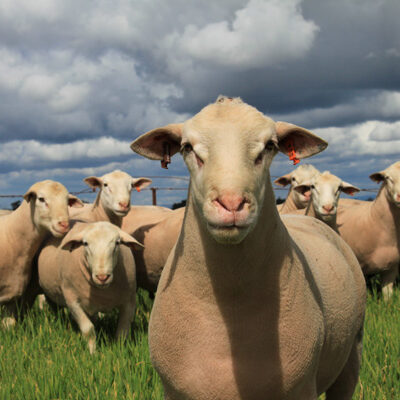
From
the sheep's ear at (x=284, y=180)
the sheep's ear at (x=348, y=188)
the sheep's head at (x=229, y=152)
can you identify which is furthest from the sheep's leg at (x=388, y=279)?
the sheep's head at (x=229, y=152)

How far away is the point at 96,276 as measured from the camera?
4.88 metres

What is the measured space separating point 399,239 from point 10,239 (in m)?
5.64

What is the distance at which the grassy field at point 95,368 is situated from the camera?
3.56m

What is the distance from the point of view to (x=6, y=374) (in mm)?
4012

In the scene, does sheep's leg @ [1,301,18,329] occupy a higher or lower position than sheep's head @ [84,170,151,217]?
lower

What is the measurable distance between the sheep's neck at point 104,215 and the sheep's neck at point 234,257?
5.41 m

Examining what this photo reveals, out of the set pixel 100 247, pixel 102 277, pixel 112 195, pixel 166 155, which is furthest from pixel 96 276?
pixel 166 155

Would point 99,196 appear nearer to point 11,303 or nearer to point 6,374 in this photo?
point 11,303

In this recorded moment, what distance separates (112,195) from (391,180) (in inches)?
163

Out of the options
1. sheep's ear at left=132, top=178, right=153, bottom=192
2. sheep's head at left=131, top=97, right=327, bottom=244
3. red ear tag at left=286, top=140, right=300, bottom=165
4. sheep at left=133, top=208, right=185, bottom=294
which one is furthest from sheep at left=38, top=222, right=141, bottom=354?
red ear tag at left=286, top=140, right=300, bottom=165

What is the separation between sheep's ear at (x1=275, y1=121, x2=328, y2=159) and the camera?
220 cm

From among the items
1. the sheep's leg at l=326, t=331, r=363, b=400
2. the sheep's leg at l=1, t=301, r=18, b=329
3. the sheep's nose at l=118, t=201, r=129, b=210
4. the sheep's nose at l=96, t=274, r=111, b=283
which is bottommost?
the sheep's leg at l=1, t=301, r=18, b=329

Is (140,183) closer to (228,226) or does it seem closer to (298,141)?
(298,141)

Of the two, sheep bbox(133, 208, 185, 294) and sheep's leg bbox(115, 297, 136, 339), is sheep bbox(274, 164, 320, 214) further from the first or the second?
sheep's leg bbox(115, 297, 136, 339)
